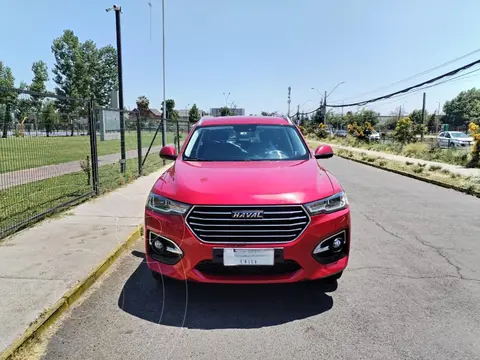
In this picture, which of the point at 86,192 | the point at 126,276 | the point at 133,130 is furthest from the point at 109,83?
the point at 126,276

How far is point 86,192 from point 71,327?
18.6 ft

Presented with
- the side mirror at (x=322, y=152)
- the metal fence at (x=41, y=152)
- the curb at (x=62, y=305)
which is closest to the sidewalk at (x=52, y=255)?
the curb at (x=62, y=305)

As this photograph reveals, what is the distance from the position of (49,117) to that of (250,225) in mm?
5463

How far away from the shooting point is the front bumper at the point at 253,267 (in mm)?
3115

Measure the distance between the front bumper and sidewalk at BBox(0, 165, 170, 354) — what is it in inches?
51.1

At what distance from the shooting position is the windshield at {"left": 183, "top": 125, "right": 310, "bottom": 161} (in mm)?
4480

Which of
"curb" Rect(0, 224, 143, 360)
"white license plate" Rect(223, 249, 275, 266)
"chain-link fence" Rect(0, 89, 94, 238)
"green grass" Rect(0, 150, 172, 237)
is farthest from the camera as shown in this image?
"green grass" Rect(0, 150, 172, 237)

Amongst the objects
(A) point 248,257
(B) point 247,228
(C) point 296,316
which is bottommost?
(C) point 296,316

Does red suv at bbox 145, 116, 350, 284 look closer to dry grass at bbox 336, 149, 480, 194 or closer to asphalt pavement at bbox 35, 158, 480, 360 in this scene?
asphalt pavement at bbox 35, 158, 480, 360

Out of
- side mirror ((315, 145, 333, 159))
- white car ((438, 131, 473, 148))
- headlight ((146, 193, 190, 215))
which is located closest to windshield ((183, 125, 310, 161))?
side mirror ((315, 145, 333, 159))

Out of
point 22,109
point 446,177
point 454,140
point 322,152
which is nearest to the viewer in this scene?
point 322,152

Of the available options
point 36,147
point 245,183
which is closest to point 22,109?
point 36,147

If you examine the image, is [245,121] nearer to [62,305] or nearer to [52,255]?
[52,255]

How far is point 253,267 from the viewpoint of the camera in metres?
3.12
